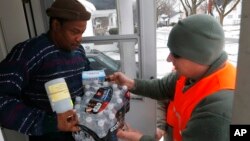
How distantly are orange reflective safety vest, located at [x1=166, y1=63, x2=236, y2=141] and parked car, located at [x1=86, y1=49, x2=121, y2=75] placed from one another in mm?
714

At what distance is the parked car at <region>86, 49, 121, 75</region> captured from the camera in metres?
1.81

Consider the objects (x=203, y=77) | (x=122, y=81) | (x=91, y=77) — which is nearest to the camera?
(x=203, y=77)

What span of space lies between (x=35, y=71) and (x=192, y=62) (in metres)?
0.75

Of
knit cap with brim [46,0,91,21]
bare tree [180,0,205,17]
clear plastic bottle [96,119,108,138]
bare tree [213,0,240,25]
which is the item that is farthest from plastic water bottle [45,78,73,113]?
bare tree [213,0,240,25]

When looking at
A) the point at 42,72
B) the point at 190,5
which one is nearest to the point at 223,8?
the point at 190,5

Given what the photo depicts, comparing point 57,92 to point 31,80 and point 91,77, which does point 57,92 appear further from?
point 91,77

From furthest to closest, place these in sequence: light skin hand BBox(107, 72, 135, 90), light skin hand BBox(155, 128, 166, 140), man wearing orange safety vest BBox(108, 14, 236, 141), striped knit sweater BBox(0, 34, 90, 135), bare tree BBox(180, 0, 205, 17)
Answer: bare tree BBox(180, 0, 205, 17), light skin hand BBox(155, 128, 166, 140), light skin hand BBox(107, 72, 135, 90), striped knit sweater BBox(0, 34, 90, 135), man wearing orange safety vest BBox(108, 14, 236, 141)

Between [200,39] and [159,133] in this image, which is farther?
[159,133]

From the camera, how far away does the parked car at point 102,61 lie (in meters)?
1.81

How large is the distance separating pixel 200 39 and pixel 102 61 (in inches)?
39.4

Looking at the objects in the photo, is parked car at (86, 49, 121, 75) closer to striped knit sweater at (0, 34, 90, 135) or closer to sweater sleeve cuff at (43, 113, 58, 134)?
striped knit sweater at (0, 34, 90, 135)

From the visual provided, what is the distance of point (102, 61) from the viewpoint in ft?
5.96

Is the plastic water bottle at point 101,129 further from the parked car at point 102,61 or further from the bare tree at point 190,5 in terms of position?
the bare tree at point 190,5

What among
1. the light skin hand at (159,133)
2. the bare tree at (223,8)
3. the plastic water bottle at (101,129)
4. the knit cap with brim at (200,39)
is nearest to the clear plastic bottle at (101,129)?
the plastic water bottle at (101,129)
